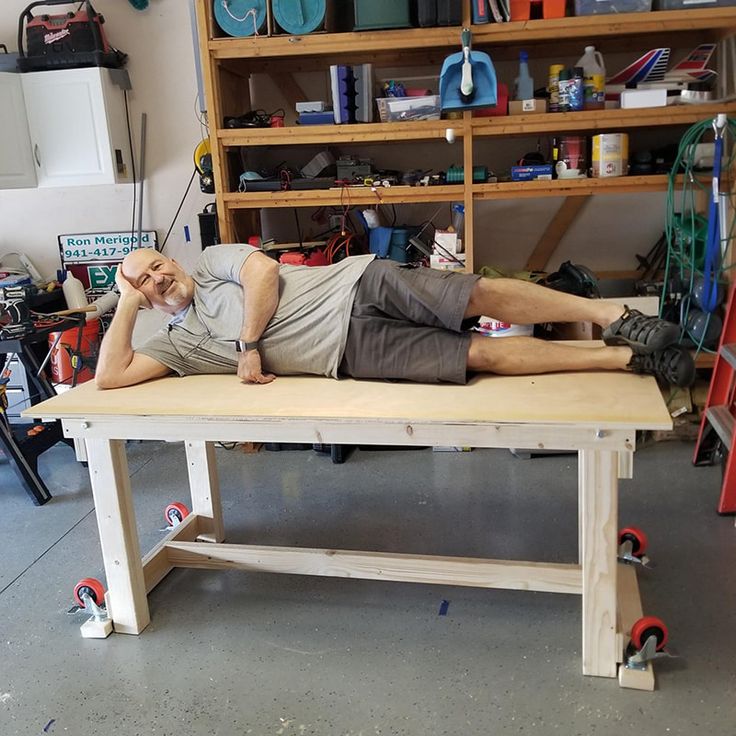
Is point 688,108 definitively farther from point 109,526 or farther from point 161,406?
point 109,526

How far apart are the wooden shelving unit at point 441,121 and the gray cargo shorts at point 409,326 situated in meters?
1.27

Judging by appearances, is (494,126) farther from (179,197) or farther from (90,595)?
(90,595)

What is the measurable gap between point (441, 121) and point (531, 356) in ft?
5.30

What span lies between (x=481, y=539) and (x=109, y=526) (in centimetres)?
134

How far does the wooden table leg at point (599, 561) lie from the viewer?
1909 millimetres

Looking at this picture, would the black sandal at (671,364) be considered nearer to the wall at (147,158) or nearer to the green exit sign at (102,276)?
the wall at (147,158)

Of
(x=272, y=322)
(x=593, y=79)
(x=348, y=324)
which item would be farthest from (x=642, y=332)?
(x=593, y=79)

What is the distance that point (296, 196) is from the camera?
3.62 meters

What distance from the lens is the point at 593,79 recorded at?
3398 mm

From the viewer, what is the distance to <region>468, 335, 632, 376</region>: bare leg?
7.34 ft

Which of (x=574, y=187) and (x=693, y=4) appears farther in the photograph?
(x=574, y=187)

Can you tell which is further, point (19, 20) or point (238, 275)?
point (19, 20)

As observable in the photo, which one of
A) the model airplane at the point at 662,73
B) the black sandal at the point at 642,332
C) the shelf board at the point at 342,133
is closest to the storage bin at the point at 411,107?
the shelf board at the point at 342,133

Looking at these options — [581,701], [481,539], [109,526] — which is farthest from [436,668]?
[109,526]
